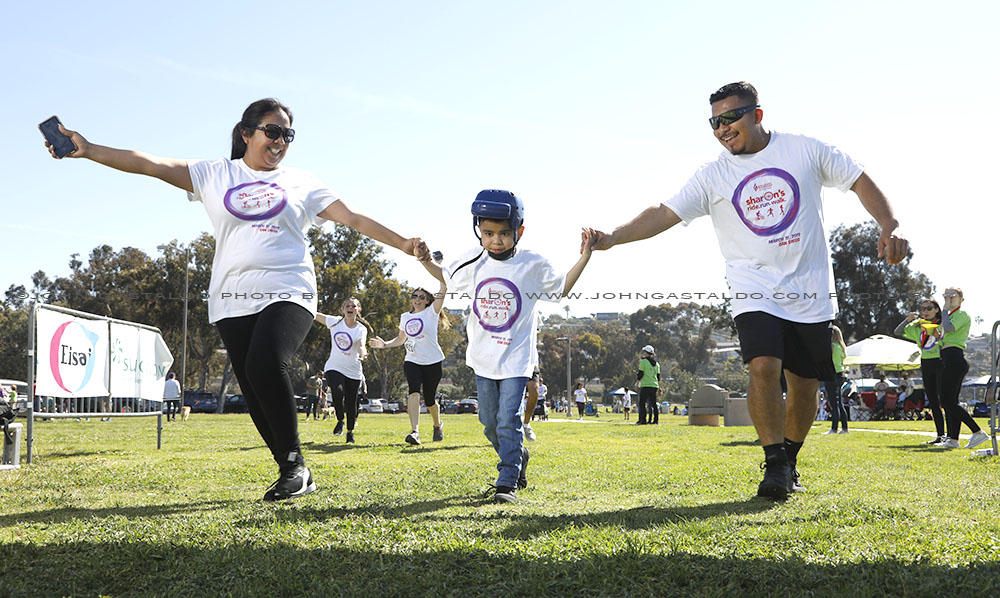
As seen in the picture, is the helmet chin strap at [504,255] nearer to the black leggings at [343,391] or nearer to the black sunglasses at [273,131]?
the black sunglasses at [273,131]

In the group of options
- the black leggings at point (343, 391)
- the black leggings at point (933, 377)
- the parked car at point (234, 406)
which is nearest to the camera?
the black leggings at point (933, 377)

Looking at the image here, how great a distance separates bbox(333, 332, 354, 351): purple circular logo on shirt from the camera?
11.4 m

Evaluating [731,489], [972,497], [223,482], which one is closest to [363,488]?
[223,482]

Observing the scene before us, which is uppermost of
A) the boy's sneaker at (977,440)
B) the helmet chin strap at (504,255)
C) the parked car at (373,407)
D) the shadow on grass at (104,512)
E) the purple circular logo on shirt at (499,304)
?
the helmet chin strap at (504,255)

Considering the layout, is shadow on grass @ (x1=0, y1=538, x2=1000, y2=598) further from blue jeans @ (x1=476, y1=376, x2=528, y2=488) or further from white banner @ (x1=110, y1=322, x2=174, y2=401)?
white banner @ (x1=110, y1=322, x2=174, y2=401)

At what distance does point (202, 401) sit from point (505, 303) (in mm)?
48663

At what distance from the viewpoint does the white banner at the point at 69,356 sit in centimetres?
759

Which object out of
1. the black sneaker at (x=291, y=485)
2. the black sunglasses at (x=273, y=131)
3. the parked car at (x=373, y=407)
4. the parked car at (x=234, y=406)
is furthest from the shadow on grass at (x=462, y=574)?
the parked car at (x=373, y=407)

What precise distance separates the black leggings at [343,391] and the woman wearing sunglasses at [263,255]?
6599 millimetres

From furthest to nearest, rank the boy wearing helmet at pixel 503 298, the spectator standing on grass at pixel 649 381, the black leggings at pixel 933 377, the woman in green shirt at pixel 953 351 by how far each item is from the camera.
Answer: the spectator standing on grass at pixel 649 381 < the black leggings at pixel 933 377 < the woman in green shirt at pixel 953 351 < the boy wearing helmet at pixel 503 298

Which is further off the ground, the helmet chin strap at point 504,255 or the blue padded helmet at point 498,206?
the blue padded helmet at point 498,206

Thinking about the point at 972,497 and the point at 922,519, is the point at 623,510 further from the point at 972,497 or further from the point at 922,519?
the point at 972,497

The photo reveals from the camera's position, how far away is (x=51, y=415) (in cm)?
778

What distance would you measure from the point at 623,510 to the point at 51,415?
5.99m
